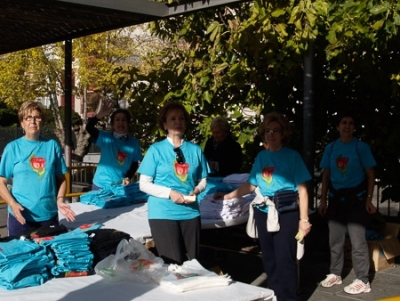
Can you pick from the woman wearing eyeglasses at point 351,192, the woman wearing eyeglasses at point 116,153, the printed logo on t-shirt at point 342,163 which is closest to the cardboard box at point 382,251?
the woman wearing eyeglasses at point 351,192

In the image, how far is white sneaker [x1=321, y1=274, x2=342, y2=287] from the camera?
7.20 m

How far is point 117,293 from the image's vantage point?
13.3ft

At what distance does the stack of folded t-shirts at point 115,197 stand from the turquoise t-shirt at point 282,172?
193cm

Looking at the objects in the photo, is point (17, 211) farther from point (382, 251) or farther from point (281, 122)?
point (382, 251)

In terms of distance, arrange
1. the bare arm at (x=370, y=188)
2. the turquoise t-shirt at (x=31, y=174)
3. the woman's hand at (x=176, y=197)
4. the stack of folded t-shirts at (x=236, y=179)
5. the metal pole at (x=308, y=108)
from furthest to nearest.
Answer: the metal pole at (x=308, y=108) < the stack of folded t-shirts at (x=236, y=179) < the bare arm at (x=370, y=188) < the turquoise t-shirt at (x=31, y=174) < the woman's hand at (x=176, y=197)

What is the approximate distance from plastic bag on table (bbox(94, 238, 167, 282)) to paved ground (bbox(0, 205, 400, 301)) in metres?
2.44

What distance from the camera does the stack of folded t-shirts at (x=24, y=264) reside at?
4.07 m

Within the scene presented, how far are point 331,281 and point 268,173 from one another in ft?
6.52

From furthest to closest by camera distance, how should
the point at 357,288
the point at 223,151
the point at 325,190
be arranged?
the point at 223,151 < the point at 325,190 < the point at 357,288

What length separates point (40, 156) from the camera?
17.5 ft

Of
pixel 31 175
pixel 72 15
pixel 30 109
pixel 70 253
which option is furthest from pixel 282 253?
pixel 72 15

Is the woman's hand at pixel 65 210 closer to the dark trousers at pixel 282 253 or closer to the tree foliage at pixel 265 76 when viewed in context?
the dark trousers at pixel 282 253

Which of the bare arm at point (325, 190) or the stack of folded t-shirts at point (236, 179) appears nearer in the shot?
the bare arm at point (325, 190)

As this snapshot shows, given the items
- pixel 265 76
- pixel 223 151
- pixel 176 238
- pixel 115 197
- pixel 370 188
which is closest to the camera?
pixel 176 238
